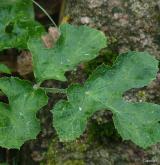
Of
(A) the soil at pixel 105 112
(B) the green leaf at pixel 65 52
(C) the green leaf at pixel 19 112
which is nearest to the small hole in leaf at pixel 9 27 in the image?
(A) the soil at pixel 105 112

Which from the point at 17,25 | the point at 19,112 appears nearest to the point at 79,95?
the point at 19,112

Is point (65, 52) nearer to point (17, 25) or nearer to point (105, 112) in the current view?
point (105, 112)

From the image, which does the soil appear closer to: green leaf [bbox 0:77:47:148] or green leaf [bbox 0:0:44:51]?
green leaf [bbox 0:0:44:51]

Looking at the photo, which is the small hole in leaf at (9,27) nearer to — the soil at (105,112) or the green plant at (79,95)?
the soil at (105,112)

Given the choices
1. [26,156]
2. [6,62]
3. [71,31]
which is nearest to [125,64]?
[71,31]

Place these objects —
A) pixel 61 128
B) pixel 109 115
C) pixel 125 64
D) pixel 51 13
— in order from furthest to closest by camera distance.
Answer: pixel 51 13 < pixel 109 115 < pixel 125 64 < pixel 61 128

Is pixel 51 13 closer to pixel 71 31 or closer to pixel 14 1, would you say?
pixel 14 1
